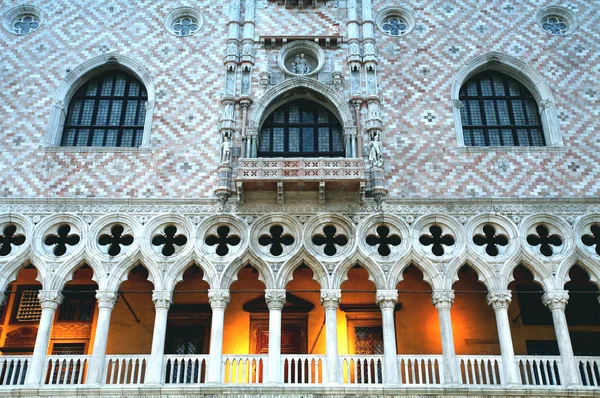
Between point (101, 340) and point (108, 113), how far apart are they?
6.87m

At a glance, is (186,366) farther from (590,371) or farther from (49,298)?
(590,371)

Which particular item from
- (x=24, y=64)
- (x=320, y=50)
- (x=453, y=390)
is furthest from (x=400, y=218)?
(x=24, y=64)

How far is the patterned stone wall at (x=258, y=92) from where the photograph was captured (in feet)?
57.7

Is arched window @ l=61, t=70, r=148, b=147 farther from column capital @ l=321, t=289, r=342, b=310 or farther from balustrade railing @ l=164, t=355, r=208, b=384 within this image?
column capital @ l=321, t=289, r=342, b=310

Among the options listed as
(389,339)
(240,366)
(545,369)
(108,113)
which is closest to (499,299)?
(545,369)

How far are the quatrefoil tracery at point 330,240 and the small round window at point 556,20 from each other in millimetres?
9261

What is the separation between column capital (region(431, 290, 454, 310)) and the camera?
16000 mm

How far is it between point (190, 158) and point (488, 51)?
A: 30.0 ft

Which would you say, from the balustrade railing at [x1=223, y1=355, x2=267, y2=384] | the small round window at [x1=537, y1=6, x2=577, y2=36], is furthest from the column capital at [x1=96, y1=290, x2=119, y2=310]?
the small round window at [x1=537, y1=6, x2=577, y2=36]

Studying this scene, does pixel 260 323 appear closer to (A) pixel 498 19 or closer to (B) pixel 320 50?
(B) pixel 320 50

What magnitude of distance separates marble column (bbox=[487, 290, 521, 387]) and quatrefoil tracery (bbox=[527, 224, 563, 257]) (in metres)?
1.68

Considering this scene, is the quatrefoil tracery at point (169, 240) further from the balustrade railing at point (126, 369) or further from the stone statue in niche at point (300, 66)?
the stone statue in niche at point (300, 66)

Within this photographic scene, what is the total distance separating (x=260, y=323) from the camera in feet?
61.3

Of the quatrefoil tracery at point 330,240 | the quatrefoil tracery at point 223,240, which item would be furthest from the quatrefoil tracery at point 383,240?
the quatrefoil tracery at point 223,240
